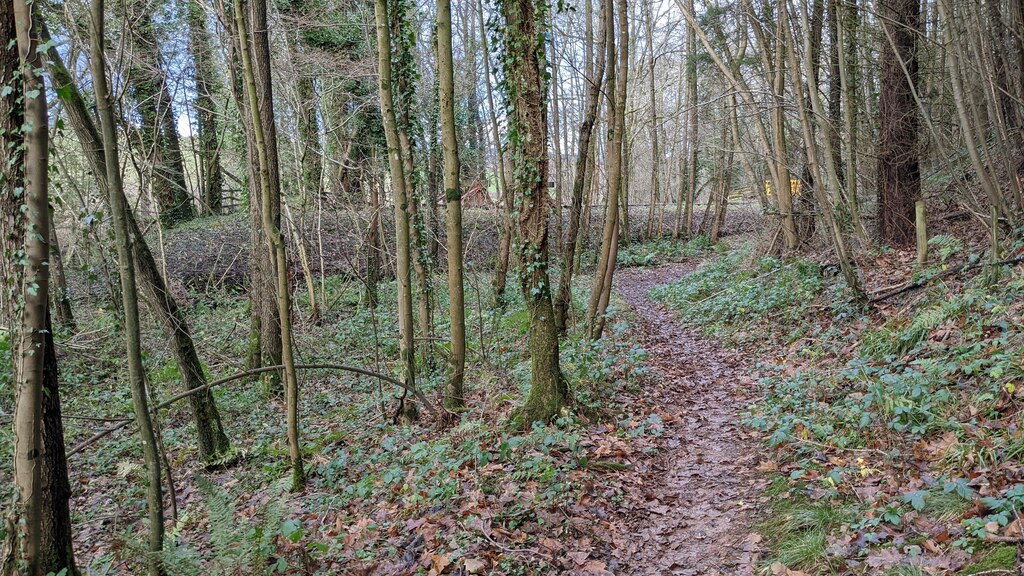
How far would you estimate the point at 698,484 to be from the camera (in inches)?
196

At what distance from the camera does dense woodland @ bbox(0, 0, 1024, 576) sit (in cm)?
367

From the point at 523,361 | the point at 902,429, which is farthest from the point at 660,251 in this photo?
the point at 902,429

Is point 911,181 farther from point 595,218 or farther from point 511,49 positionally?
point 595,218

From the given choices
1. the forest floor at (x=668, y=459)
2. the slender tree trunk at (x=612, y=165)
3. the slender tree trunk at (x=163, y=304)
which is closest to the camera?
the forest floor at (x=668, y=459)

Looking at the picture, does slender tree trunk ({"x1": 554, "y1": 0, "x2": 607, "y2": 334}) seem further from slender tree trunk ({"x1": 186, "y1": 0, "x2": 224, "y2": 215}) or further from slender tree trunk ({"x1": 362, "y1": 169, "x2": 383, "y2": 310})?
slender tree trunk ({"x1": 186, "y1": 0, "x2": 224, "y2": 215})

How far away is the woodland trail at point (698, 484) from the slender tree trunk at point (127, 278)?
3.29 m

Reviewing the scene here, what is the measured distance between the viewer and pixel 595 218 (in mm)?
25891

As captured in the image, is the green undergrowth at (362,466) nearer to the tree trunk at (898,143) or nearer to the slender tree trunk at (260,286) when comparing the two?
the slender tree trunk at (260,286)

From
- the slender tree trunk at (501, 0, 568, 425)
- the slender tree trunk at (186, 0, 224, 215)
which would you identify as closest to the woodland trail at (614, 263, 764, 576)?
the slender tree trunk at (501, 0, 568, 425)

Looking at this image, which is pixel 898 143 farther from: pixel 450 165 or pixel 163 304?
pixel 163 304

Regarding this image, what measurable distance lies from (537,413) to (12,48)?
488 cm

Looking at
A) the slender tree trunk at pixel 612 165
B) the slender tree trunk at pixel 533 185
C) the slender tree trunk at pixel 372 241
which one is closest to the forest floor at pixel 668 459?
the slender tree trunk at pixel 533 185

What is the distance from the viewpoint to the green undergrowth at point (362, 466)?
13.4 ft

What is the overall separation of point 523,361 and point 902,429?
16.6 feet
